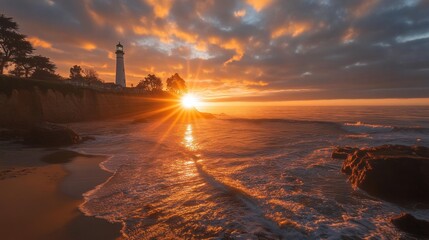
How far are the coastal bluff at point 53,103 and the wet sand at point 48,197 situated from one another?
9855mm

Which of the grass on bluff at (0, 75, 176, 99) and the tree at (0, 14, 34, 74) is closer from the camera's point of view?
the grass on bluff at (0, 75, 176, 99)

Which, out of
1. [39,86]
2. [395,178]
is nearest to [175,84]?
[39,86]

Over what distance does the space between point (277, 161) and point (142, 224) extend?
7.89m

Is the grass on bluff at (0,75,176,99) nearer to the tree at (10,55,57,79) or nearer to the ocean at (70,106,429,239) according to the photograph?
the tree at (10,55,57,79)

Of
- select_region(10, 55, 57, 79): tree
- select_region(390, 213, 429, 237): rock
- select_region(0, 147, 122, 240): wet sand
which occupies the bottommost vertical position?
select_region(0, 147, 122, 240): wet sand

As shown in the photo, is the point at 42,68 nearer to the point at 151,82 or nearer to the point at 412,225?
the point at 151,82

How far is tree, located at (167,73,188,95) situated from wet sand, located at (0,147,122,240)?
68.2 meters

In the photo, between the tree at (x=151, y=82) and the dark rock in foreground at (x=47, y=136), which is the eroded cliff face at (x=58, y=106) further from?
the tree at (x=151, y=82)

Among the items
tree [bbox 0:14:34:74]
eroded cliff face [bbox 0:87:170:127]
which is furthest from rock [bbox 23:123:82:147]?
tree [bbox 0:14:34:74]

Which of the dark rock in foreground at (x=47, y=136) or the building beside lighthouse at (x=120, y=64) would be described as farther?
the building beside lighthouse at (x=120, y=64)

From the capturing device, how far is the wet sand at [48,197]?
4.66 metres

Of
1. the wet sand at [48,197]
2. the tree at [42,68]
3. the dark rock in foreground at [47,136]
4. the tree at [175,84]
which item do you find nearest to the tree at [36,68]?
the tree at [42,68]

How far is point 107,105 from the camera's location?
3691 centimetres

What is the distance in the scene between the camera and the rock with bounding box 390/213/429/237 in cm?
465
